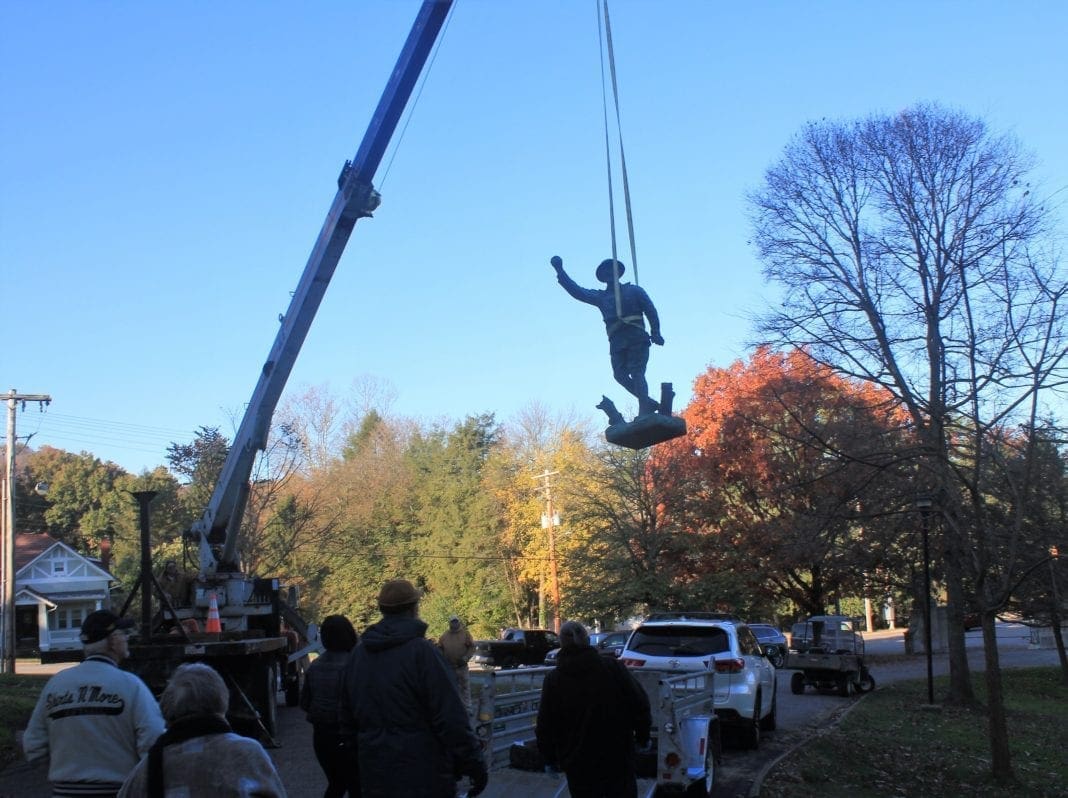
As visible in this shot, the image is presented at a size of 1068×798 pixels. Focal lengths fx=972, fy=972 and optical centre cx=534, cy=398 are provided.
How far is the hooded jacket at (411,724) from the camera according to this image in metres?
4.36

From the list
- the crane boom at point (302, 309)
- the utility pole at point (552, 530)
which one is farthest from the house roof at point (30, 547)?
the crane boom at point (302, 309)

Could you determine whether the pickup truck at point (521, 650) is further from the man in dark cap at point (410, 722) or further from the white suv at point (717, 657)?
the man in dark cap at point (410, 722)

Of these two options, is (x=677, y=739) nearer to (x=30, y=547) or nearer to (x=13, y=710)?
(x=13, y=710)

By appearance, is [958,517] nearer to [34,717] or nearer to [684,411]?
[34,717]

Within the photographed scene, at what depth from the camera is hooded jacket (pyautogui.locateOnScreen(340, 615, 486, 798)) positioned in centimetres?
436

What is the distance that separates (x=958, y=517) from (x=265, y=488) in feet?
97.6

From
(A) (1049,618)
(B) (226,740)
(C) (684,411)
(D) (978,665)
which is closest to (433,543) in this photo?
(C) (684,411)

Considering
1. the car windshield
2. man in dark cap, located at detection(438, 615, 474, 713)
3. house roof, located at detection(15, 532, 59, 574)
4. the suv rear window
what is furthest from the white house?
man in dark cap, located at detection(438, 615, 474, 713)

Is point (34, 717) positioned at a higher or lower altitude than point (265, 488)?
lower

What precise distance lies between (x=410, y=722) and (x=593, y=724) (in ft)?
5.54

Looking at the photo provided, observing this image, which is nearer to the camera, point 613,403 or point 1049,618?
point 613,403

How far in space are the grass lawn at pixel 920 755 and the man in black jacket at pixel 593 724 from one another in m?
4.54

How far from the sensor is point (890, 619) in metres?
74.4

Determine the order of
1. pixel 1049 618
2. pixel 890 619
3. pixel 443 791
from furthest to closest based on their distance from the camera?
pixel 890 619 < pixel 1049 618 < pixel 443 791
